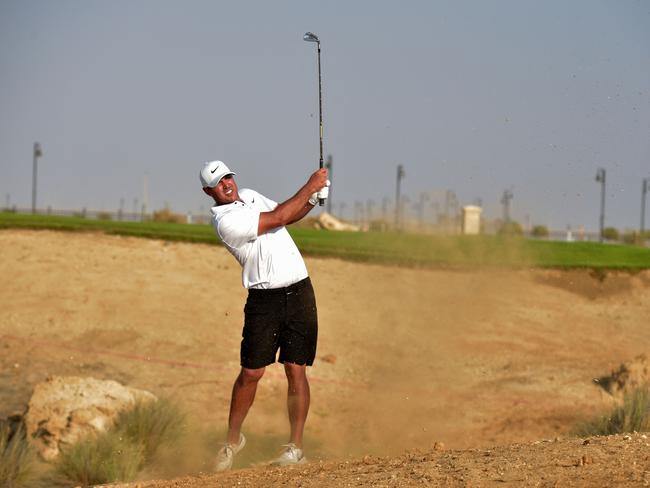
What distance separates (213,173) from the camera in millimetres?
7199

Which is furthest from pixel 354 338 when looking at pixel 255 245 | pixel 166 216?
pixel 166 216

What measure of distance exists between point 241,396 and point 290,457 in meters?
0.57

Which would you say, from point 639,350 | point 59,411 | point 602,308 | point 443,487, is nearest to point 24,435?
point 59,411

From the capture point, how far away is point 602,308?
57.9 feet

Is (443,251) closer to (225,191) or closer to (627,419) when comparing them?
(627,419)

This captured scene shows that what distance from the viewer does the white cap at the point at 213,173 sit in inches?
Answer: 283

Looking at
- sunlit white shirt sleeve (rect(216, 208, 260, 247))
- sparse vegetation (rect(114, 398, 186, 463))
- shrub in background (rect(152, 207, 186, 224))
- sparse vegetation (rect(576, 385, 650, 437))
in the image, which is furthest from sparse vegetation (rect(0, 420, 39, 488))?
shrub in background (rect(152, 207, 186, 224))

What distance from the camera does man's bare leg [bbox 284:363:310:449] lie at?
753 cm

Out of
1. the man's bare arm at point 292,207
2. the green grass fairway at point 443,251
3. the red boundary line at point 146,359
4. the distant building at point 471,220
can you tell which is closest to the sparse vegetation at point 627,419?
the man's bare arm at point 292,207

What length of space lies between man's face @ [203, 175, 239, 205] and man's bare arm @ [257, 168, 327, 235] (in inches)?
11.1

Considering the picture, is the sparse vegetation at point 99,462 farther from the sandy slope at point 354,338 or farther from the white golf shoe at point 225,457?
the white golf shoe at point 225,457

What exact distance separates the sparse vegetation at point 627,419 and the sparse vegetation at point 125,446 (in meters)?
3.63

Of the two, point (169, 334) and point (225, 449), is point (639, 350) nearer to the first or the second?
point (169, 334)

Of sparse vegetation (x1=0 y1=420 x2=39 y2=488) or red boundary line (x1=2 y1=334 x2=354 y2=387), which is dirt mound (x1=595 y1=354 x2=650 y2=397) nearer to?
red boundary line (x1=2 y1=334 x2=354 y2=387)
